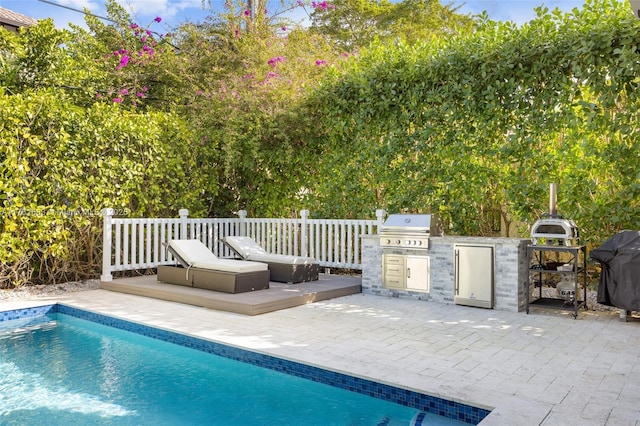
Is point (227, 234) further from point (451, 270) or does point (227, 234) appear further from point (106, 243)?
point (451, 270)

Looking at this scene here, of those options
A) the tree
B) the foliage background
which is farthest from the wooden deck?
the tree

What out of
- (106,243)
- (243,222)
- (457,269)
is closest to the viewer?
(457,269)

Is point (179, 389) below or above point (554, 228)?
below

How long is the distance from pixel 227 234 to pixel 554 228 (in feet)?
20.5

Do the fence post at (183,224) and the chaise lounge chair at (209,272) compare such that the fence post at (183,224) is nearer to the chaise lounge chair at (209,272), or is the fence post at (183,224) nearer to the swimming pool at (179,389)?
the chaise lounge chair at (209,272)

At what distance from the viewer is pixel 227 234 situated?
1025 centimetres

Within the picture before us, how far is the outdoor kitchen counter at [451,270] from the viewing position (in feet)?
21.2

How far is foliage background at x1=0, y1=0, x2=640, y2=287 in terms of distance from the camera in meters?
6.95

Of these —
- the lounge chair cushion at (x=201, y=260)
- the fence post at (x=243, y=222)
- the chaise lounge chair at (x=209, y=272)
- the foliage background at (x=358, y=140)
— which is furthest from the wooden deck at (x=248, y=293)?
the fence post at (x=243, y=222)

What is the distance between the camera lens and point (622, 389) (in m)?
3.55

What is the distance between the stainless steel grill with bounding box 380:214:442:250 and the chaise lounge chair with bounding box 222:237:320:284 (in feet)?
4.28

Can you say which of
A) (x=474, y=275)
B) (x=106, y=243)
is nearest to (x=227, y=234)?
(x=106, y=243)

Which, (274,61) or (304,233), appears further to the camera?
(274,61)

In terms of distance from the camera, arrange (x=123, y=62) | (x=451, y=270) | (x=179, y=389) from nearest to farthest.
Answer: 1. (x=179, y=389)
2. (x=451, y=270)
3. (x=123, y=62)
